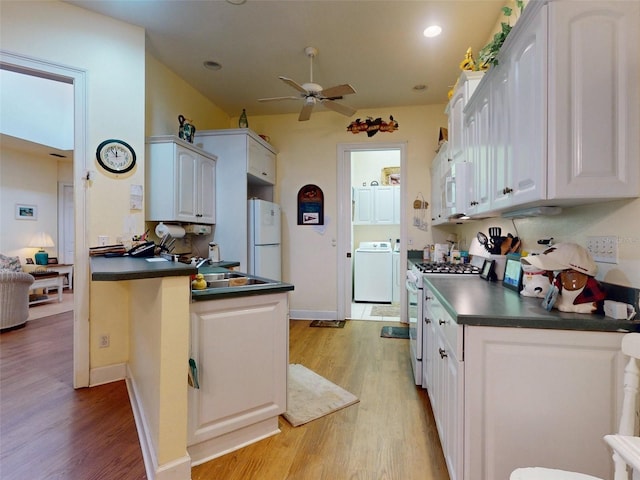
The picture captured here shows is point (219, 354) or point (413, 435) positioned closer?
point (219, 354)

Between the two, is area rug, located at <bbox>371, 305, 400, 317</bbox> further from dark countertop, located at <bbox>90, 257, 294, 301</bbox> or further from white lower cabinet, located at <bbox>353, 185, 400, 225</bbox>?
dark countertop, located at <bbox>90, 257, 294, 301</bbox>

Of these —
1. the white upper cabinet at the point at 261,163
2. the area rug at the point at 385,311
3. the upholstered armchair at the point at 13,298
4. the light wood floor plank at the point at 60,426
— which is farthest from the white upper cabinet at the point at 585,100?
the upholstered armchair at the point at 13,298

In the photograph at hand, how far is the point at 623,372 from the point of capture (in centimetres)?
111

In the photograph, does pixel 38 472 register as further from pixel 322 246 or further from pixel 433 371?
pixel 322 246

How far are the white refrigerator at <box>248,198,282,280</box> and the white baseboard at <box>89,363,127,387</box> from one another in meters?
1.55

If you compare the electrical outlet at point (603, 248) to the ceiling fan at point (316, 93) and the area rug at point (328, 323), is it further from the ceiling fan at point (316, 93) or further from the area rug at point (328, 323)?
the area rug at point (328, 323)

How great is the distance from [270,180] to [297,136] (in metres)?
0.75

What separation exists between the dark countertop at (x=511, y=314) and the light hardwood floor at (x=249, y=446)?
34.4 inches

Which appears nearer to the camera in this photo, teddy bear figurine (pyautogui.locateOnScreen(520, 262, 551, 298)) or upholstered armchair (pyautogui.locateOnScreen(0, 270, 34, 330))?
teddy bear figurine (pyautogui.locateOnScreen(520, 262, 551, 298))

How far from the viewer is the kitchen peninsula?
1.49 meters

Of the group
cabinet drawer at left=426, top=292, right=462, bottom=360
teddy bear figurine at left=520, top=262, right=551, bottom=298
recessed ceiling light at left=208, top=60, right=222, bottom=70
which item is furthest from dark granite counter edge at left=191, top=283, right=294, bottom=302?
recessed ceiling light at left=208, top=60, right=222, bottom=70

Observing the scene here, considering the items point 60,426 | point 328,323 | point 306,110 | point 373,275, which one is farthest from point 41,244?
point 373,275

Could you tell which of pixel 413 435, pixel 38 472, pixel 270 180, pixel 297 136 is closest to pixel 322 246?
pixel 270 180

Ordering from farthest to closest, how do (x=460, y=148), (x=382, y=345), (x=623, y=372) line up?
(x=382, y=345) < (x=460, y=148) < (x=623, y=372)
